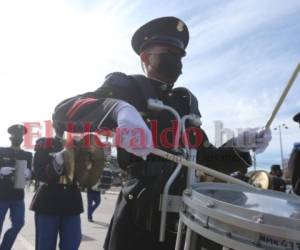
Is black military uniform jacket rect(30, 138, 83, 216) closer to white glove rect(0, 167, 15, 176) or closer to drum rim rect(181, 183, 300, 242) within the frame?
white glove rect(0, 167, 15, 176)

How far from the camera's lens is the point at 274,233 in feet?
4.30

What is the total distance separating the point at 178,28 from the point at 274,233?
5.12 ft

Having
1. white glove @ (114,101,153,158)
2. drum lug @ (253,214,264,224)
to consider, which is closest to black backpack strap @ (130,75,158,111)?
white glove @ (114,101,153,158)

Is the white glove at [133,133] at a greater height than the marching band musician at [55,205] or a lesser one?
greater

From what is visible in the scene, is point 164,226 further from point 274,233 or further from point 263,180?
point 263,180

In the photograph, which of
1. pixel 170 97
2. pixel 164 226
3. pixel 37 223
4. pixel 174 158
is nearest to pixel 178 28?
pixel 170 97

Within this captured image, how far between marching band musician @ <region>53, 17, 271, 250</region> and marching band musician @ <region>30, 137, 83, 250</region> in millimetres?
2121

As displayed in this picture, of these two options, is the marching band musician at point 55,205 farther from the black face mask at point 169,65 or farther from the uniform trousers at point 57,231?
the black face mask at point 169,65

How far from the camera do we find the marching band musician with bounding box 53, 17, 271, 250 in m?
1.88

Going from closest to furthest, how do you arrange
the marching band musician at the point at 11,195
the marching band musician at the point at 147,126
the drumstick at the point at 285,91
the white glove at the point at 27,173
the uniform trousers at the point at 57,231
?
the marching band musician at the point at 147,126
the drumstick at the point at 285,91
the uniform trousers at the point at 57,231
the marching band musician at the point at 11,195
the white glove at the point at 27,173

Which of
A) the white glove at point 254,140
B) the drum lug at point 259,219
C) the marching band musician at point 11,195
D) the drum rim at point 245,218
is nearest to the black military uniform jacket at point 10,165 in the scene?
the marching band musician at point 11,195

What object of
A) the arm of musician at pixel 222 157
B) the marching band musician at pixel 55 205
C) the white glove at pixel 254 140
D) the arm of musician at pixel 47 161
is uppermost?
the white glove at pixel 254 140

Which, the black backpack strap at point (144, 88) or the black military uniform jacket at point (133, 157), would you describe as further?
the black backpack strap at point (144, 88)

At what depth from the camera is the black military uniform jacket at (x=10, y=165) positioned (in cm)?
569
